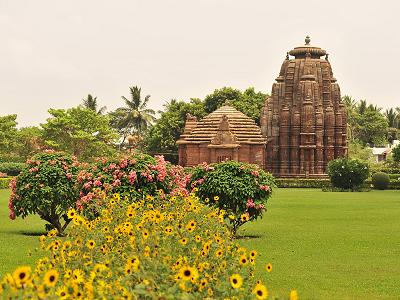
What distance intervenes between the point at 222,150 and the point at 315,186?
26.5 feet

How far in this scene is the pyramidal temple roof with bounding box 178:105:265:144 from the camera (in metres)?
62.4

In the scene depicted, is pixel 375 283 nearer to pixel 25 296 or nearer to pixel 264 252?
pixel 264 252

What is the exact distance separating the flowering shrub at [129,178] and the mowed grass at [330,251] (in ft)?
8.72

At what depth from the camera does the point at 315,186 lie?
201 ft

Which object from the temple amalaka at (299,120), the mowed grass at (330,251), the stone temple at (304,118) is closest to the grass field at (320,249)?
the mowed grass at (330,251)

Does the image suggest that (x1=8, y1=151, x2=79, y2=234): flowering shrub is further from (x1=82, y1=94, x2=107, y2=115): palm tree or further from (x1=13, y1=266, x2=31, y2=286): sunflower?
(x1=82, y1=94, x2=107, y2=115): palm tree

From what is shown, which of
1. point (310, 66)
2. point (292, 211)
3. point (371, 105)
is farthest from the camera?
point (371, 105)

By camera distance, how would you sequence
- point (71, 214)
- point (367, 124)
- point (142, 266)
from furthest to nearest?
point (367, 124) → point (71, 214) → point (142, 266)

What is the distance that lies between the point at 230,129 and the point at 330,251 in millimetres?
44087

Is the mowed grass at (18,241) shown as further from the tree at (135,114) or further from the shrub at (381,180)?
the tree at (135,114)

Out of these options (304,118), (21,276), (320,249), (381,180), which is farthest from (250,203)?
(304,118)

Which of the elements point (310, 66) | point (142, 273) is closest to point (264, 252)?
point (142, 273)

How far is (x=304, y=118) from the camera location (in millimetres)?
67188

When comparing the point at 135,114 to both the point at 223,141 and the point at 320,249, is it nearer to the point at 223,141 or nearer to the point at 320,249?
the point at 223,141
